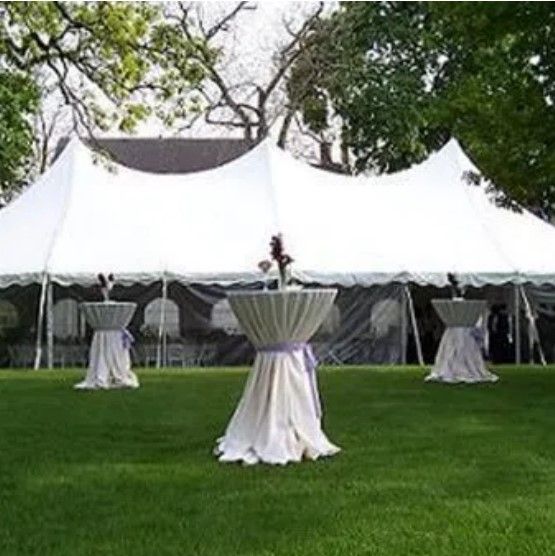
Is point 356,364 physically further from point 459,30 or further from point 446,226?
point 459,30

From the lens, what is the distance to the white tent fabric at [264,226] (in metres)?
23.1

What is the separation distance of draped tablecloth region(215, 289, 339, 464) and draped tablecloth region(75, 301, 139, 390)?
8518mm

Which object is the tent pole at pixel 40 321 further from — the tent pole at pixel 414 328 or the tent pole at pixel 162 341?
the tent pole at pixel 414 328

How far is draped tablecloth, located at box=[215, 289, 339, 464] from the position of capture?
948cm

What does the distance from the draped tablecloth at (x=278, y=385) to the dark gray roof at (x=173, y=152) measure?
33.5m

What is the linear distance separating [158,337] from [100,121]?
1209cm

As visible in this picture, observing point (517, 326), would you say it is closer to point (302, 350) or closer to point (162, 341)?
point (162, 341)

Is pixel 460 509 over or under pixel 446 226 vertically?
under

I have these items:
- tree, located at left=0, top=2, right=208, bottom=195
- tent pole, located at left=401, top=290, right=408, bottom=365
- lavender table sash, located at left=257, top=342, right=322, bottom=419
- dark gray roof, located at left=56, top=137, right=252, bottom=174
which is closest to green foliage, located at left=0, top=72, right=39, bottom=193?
tree, located at left=0, top=2, right=208, bottom=195

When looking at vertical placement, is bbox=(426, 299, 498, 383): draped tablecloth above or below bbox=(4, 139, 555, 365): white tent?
below

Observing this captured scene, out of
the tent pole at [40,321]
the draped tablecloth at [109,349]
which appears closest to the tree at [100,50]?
the draped tablecloth at [109,349]

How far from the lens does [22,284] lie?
2283cm

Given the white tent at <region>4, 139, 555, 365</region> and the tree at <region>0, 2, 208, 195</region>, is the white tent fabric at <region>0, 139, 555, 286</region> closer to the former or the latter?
the white tent at <region>4, 139, 555, 365</region>

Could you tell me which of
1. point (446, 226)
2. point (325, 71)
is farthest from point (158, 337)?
point (325, 71)
